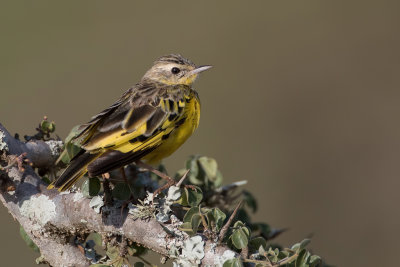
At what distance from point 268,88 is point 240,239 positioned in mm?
8544

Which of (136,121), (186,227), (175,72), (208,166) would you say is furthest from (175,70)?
(186,227)

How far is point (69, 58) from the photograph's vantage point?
1169 cm

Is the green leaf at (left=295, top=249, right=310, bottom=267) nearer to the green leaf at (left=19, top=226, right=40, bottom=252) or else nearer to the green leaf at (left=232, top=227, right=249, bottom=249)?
the green leaf at (left=232, top=227, right=249, bottom=249)

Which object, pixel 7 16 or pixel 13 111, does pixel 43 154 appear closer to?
pixel 13 111

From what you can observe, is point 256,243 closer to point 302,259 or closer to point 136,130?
point 302,259

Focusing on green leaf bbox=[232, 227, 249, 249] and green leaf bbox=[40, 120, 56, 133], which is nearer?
green leaf bbox=[232, 227, 249, 249]

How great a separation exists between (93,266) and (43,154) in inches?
41.3

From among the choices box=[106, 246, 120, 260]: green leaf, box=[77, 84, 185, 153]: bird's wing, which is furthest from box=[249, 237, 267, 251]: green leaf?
box=[77, 84, 185, 153]: bird's wing

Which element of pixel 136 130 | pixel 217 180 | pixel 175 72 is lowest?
pixel 217 180

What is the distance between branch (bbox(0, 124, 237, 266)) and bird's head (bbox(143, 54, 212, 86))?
2574 millimetres

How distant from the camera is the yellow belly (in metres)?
4.86

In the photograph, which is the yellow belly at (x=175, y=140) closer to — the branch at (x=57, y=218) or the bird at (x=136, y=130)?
the bird at (x=136, y=130)

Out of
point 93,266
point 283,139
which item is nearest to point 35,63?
point 283,139

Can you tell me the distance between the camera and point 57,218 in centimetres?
374
